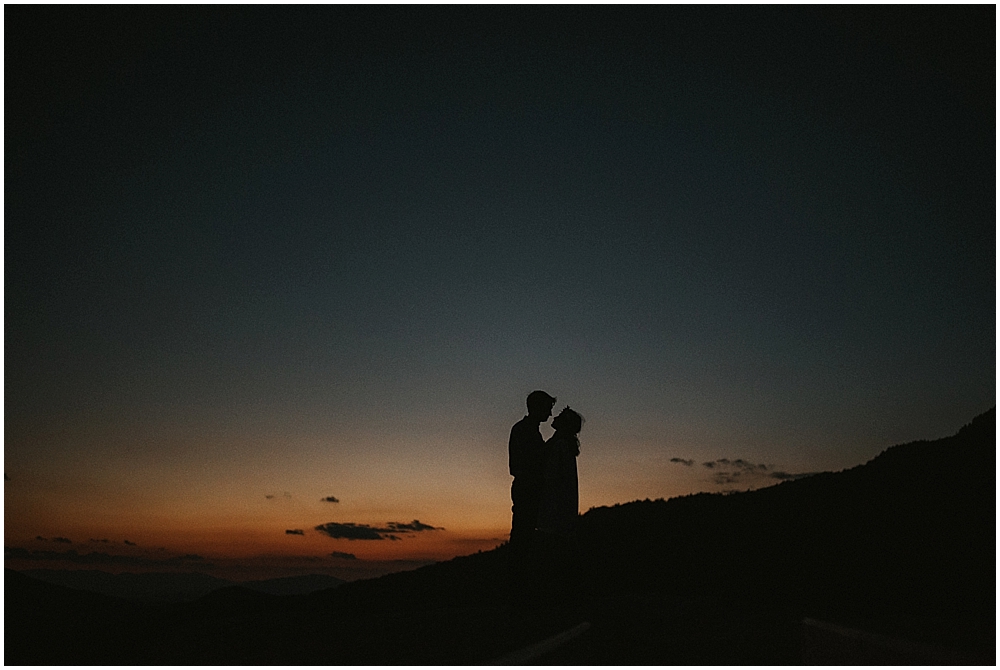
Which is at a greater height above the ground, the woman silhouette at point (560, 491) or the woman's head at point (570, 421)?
the woman's head at point (570, 421)

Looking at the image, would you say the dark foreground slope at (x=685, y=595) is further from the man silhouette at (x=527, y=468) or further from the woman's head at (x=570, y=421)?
the woman's head at (x=570, y=421)

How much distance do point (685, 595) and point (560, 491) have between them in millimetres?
3174

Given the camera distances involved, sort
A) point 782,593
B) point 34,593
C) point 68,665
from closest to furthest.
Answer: point 68,665, point 782,593, point 34,593

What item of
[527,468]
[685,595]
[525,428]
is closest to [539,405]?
[525,428]

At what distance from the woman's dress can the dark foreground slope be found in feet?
0.99

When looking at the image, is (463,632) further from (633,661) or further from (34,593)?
(34,593)

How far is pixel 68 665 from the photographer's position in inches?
218

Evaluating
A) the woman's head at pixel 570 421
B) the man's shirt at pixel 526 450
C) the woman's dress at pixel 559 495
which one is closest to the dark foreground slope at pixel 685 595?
the woman's dress at pixel 559 495

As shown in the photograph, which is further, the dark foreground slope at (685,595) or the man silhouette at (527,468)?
the man silhouette at (527,468)

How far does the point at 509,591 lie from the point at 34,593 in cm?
8149

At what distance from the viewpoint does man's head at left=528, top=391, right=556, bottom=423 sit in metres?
8.51

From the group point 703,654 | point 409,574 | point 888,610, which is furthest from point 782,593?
point 409,574

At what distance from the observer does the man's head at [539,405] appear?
8.51 m

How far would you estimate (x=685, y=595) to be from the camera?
34.5 feet
